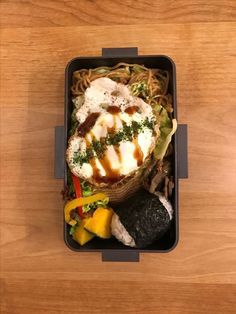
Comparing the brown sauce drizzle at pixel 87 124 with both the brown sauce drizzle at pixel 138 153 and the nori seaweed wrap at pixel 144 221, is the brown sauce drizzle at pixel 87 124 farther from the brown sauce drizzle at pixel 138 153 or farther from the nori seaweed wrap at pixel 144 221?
the nori seaweed wrap at pixel 144 221

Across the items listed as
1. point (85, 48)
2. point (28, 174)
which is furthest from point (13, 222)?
point (85, 48)

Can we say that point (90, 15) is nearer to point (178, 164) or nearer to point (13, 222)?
point (178, 164)

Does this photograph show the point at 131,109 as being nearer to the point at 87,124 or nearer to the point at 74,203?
the point at 87,124

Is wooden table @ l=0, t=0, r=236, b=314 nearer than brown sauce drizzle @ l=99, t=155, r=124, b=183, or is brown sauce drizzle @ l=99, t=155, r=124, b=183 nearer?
brown sauce drizzle @ l=99, t=155, r=124, b=183

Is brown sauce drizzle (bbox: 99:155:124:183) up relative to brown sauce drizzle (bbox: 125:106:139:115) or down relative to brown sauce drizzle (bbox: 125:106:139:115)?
down

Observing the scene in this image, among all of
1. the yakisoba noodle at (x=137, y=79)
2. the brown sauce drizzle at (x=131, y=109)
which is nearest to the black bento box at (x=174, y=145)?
the yakisoba noodle at (x=137, y=79)

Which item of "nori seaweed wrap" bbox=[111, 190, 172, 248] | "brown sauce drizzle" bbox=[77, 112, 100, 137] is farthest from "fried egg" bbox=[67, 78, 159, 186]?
"nori seaweed wrap" bbox=[111, 190, 172, 248]

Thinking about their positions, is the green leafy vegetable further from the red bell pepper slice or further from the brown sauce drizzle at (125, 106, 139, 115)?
the red bell pepper slice
